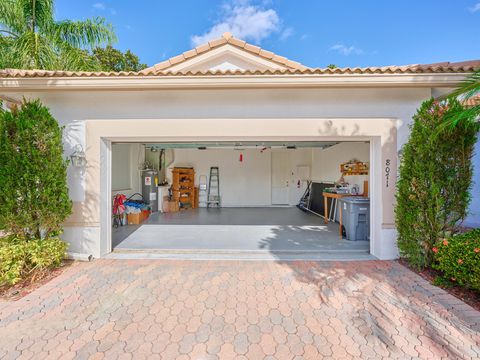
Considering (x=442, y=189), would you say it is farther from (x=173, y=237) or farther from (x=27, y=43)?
(x=27, y=43)

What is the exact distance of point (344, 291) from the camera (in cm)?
372

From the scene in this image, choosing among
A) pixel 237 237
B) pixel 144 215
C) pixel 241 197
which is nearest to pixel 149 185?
pixel 144 215

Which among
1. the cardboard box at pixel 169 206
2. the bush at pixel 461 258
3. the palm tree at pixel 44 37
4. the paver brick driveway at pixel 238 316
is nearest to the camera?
the paver brick driveway at pixel 238 316

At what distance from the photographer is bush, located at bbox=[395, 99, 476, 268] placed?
412 cm

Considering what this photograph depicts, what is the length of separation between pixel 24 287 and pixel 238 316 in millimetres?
3654

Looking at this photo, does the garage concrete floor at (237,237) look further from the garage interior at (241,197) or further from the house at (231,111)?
the house at (231,111)

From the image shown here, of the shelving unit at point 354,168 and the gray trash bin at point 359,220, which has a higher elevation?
the shelving unit at point 354,168

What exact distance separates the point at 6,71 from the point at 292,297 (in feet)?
22.5

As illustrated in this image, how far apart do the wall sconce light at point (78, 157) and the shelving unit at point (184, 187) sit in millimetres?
6552

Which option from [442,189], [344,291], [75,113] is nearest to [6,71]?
[75,113]

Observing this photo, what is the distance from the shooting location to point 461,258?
3557mm

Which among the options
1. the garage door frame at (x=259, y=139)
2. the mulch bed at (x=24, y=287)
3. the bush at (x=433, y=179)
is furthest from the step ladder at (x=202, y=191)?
the bush at (x=433, y=179)

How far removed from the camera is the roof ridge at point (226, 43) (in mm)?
7340

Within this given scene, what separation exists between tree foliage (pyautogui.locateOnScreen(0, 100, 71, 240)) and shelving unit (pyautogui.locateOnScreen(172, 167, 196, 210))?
7053mm
